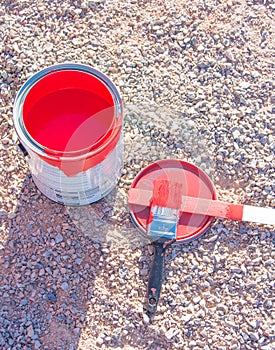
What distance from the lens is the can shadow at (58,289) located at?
162 centimetres

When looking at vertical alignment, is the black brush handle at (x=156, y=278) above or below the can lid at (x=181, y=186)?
below

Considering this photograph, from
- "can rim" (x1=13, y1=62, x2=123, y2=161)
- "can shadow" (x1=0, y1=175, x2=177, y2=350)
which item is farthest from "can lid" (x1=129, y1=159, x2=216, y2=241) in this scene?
"can rim" (x1=13, y1=62, x2=123, y2=161)

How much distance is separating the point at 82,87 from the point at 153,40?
440 millimetres

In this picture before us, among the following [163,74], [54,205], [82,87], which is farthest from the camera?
[163,74]

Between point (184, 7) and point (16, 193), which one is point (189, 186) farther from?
point (184, 7)

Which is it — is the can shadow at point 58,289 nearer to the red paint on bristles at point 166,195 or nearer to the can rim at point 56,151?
the red paint on bristles at point 166,195

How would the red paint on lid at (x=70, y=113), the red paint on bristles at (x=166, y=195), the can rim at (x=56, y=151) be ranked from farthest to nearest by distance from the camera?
the red paint on bristles at (x=166, y=195) → the red paint on lid at (x=70, y=113) → the can rim at (x=56, y=151)

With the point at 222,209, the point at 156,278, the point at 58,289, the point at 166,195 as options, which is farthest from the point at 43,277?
the point at 222,209

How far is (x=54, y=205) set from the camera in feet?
5.69

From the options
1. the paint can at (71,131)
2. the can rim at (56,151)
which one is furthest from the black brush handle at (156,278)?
the can rim at (56,151)

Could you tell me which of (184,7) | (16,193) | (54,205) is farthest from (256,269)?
(184,7)

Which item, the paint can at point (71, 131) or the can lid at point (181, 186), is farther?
the can lid at point (181, 186)

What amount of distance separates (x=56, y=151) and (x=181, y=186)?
0.46 m

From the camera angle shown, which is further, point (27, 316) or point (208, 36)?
point (208, 36)
